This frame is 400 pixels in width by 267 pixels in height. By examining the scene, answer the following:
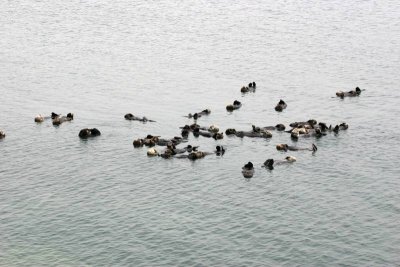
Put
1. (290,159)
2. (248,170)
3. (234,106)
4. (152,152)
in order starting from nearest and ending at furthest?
(248,170) < (290,159) < (152,152) < (234,106)

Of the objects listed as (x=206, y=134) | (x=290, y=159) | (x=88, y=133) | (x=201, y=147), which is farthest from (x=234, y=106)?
(x=88, y=133)

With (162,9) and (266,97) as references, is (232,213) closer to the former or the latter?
(266,97)

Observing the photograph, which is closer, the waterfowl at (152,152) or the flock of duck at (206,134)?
the flock of duck at (206,134)

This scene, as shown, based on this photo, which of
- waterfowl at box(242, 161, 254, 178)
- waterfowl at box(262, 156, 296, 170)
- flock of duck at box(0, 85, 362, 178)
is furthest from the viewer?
flock of duck at box(0, 85, 362, 178)

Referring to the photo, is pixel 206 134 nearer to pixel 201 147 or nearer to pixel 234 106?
pixel 201 147

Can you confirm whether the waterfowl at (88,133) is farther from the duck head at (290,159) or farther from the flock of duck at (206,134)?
the duck head at (290,159)

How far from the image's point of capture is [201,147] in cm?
8125

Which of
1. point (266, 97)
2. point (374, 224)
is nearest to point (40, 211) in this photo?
point (374, 224)

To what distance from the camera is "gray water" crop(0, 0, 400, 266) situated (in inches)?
2318

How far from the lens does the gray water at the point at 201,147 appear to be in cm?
5888

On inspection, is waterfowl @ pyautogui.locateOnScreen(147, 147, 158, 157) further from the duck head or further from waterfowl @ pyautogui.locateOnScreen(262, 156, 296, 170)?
the duck head

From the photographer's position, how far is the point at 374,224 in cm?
6209

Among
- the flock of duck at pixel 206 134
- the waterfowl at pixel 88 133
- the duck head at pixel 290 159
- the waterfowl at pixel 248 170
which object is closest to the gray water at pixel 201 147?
the waterfowl at pixel 248 170

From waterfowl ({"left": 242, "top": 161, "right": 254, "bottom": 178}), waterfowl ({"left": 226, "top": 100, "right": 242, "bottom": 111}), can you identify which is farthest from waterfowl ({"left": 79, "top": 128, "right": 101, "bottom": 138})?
waterfowl ({"left": 242, "top": 161, "right": 254, "bottom": 178})
